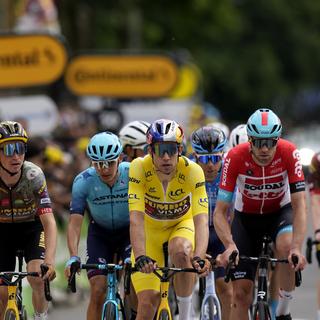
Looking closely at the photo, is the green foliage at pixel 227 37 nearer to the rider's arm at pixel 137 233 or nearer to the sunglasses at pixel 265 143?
the sunglasses at pixel 265 143

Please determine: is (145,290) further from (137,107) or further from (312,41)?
(312,41)

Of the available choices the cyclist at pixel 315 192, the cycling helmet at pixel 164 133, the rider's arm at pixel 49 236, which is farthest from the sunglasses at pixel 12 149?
the cyclist at pixel 315 192

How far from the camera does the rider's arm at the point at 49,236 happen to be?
1091 cm

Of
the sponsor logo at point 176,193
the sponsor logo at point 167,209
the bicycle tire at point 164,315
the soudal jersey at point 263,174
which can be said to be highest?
the soudal jersey at point 263,174

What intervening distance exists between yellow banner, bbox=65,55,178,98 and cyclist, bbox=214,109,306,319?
1586cm

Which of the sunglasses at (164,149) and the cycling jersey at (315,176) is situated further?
the cycling jersey at (315,176)

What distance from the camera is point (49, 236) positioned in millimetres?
11070

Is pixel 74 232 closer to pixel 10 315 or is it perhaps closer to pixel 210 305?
pixel 10 315

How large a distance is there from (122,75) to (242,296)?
17205 mm

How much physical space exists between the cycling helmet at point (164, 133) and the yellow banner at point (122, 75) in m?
16.6

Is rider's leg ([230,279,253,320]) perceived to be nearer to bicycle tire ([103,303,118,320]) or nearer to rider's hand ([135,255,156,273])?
bicycle tire ([103,303,118,320])

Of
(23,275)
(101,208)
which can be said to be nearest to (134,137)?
(101,208)

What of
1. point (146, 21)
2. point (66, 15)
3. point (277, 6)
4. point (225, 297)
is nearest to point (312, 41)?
point (277, 6)

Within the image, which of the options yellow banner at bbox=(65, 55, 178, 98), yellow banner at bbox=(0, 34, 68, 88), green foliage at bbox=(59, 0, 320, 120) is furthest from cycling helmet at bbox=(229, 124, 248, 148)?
green foliage at bbox=(59, 0, 320, 120)
